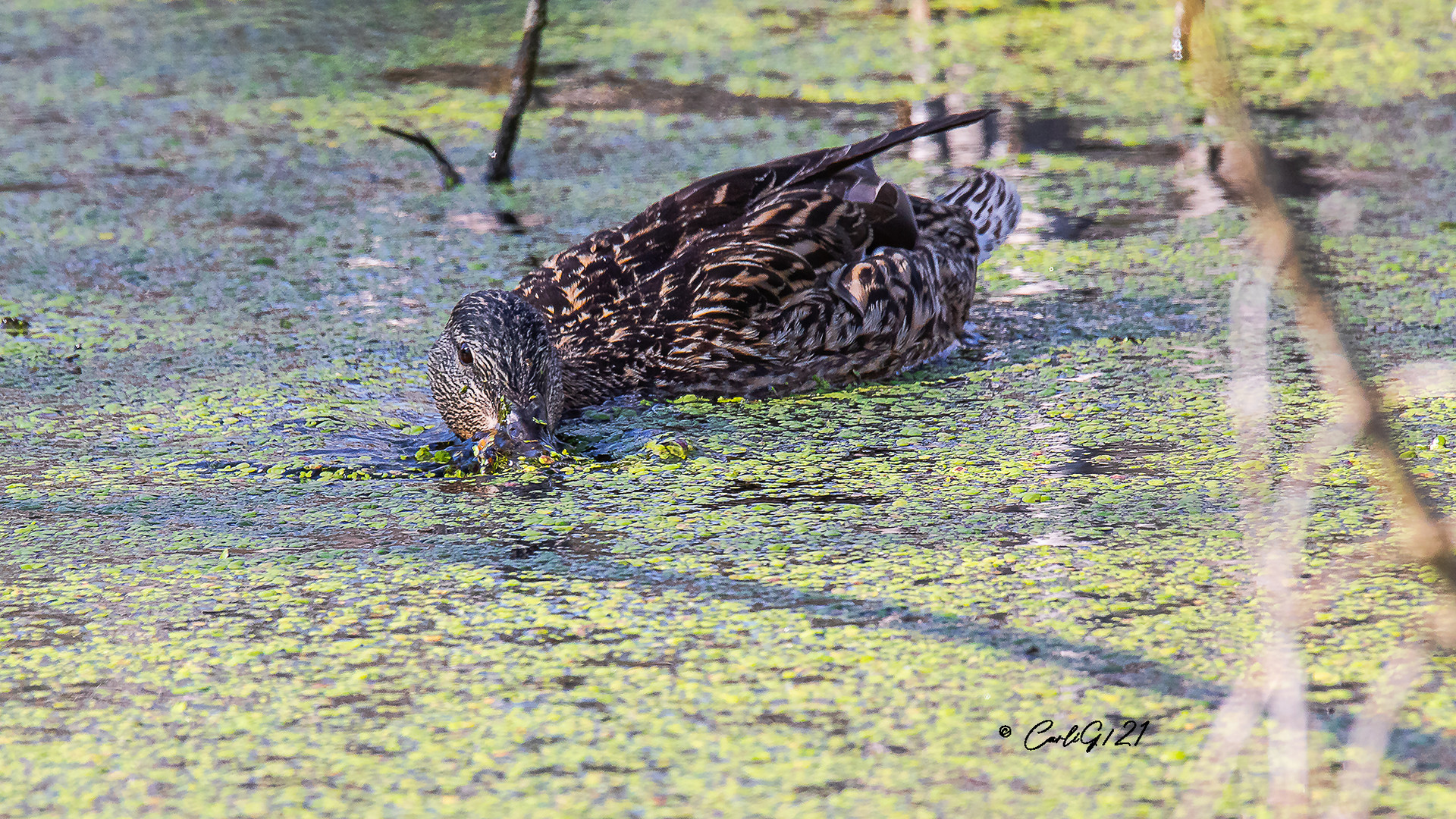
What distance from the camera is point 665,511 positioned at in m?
3.87

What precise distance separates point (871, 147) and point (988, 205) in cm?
106

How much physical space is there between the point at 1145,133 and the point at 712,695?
593 centimetres

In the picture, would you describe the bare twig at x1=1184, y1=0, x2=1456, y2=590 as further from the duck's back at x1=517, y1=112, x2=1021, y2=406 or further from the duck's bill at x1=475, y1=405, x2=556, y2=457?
the duck's back at x1=517, y1=112, x2=1021, y2=406

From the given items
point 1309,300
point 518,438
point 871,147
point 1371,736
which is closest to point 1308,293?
point 1309,300

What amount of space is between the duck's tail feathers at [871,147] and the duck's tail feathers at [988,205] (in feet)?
2.53

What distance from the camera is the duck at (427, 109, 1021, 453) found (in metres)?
4.47

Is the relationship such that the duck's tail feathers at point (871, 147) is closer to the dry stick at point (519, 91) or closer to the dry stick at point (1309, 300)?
the dry stick at point (519, 91)

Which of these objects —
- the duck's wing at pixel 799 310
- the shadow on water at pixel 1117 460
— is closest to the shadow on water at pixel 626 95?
the duck's wing at pixel 799 310

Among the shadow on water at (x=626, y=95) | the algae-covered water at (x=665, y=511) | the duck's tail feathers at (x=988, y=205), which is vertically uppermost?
the shadow on water at (x=626, y=95)

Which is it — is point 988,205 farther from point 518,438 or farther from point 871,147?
point 518,438

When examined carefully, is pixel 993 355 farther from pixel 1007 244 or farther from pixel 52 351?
pixel 52 351

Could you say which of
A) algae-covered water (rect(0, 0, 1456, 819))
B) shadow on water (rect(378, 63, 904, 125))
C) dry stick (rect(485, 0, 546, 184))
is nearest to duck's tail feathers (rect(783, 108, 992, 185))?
algae-covered water (rect(0, 0, 1456, 819))

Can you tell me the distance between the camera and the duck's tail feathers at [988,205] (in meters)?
5.93

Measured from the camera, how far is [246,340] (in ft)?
17.9
